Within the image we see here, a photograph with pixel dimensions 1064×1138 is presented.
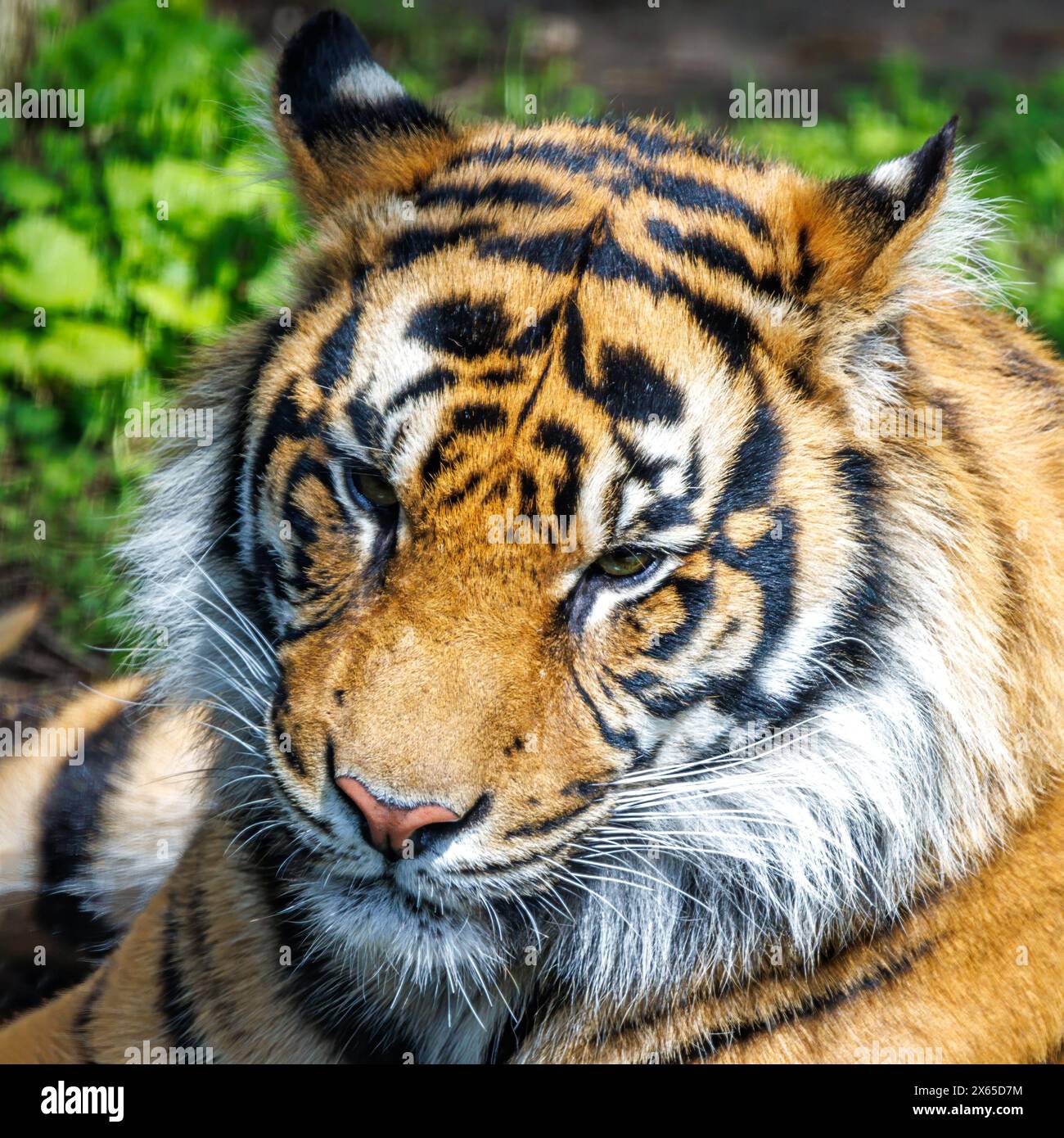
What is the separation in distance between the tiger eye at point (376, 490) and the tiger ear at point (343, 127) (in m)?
0.55

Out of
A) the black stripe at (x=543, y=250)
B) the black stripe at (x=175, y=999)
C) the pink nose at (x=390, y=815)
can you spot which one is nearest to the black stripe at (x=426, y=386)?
the black stripe at (x=543, y=250)

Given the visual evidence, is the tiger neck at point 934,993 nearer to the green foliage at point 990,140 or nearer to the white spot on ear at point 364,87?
the white spot on ear at point 364,87

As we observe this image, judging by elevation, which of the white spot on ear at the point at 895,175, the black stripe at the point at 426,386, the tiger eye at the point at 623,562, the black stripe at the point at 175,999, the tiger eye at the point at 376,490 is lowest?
the black stripe at the point at 175,999

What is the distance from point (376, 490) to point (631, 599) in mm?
432

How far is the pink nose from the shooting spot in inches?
77.9

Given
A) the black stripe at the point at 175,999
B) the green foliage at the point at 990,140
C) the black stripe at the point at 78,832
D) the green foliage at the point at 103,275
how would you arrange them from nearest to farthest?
the black stripe at the point at 175,999 < the black stripe at the point at 78,832 < the green foliage at the point at 103,275 < the green foliage at the point at 990,140

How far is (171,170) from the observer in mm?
4699

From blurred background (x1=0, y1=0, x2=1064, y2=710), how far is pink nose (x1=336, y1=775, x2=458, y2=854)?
1.09m

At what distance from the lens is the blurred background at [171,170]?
4.23 m

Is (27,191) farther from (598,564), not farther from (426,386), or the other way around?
(598,564)

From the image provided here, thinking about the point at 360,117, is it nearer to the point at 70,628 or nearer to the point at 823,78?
the point at 70,628

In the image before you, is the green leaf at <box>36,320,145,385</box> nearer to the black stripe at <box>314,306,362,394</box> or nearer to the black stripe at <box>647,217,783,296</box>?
the black stripe at <box>314,306,362,394</box>

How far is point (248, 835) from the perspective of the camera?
274 centimetres
